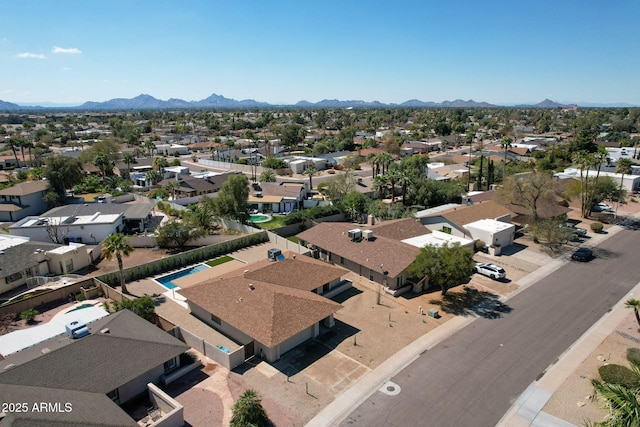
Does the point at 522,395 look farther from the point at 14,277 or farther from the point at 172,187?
the point at 172,187

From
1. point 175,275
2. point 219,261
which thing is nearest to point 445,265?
point 219,261

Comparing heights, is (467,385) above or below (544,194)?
below

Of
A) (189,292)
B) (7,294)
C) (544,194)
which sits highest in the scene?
(544,194)

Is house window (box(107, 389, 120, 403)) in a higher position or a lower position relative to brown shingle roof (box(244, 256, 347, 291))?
lower

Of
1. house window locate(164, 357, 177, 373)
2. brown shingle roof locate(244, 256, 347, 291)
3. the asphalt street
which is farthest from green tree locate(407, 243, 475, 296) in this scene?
house window locate(164, 357, 177, 373)

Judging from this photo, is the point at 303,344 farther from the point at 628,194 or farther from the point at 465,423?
the point at 628,194

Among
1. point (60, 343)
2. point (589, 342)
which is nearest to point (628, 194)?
point (589, 342)

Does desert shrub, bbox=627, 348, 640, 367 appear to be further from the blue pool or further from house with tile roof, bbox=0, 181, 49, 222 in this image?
house with tile roof, bbox=0, 181, 49, 222

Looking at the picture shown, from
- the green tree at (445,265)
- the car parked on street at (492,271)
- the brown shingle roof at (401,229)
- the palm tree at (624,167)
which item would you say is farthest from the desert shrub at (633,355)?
the palm tree at (624,167)
